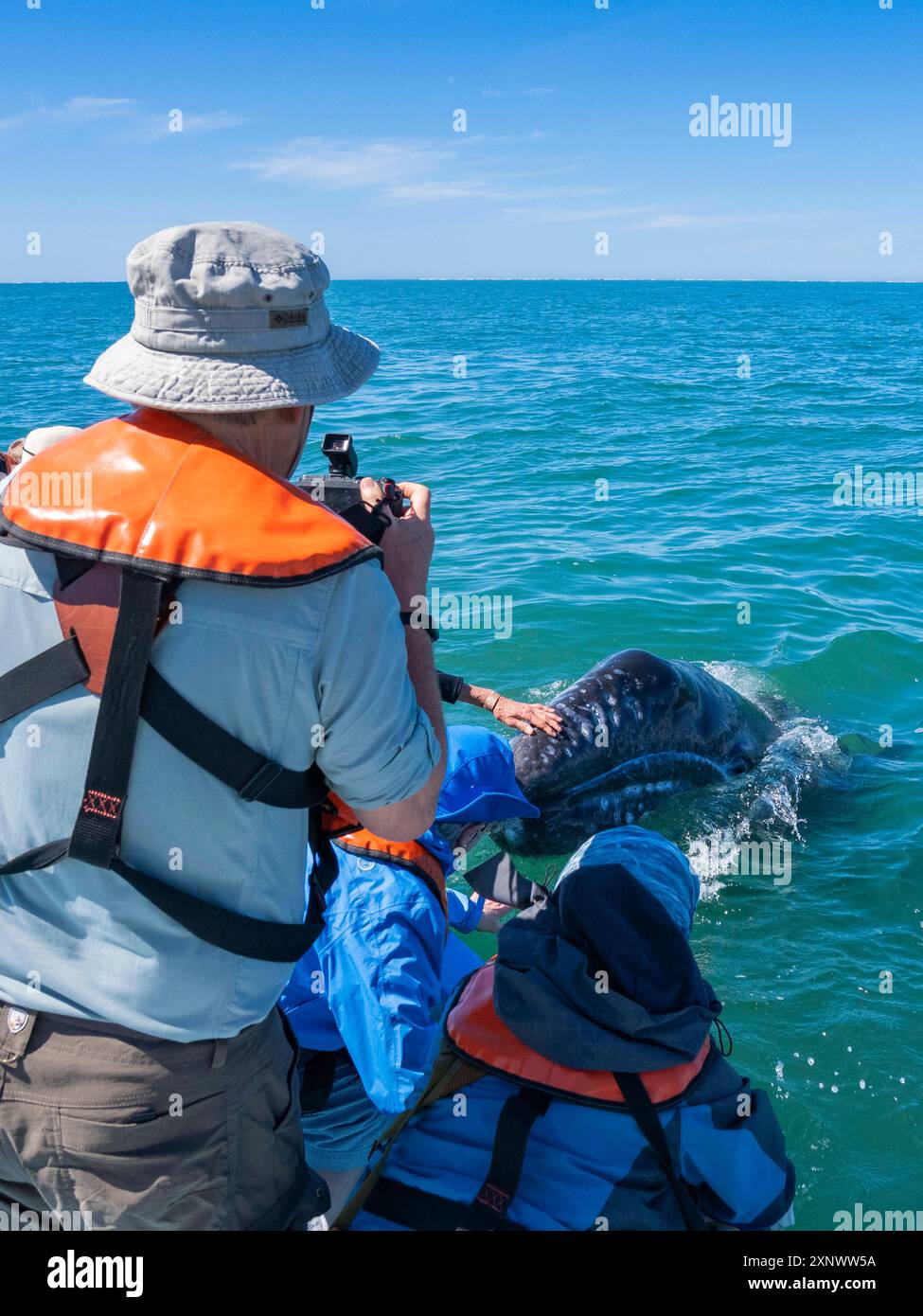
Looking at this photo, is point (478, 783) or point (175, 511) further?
point (478, 783)

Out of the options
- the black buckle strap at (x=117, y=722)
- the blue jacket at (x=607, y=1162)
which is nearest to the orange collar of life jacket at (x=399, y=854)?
the blue jacket at (x=607, y=1162)

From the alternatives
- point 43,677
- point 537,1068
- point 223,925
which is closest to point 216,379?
point 43,677

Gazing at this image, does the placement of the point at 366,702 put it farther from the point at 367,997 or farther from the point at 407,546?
the point at 367,997

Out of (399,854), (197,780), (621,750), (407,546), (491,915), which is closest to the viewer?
(197,780)

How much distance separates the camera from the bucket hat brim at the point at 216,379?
197 cm

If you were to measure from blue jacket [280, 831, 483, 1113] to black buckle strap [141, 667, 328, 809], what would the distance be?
1587mm

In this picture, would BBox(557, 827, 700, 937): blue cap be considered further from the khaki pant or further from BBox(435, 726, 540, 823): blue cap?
the khaki pant

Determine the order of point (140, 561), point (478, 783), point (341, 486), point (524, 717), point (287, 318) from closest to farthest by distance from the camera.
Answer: point (140, 561) < point (287, 318) < point (341, 486) < point (478, 783) < point (524, 717)

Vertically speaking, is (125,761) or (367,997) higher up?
(125,761)

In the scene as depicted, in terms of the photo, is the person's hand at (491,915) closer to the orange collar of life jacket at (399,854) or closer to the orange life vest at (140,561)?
the orange collar of life jacket at (399,854)

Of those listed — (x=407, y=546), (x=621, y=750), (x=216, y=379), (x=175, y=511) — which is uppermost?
(x=216, y=379)

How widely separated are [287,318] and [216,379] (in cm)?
20

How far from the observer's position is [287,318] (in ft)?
6.81

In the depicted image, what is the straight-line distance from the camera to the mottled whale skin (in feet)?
21.8
